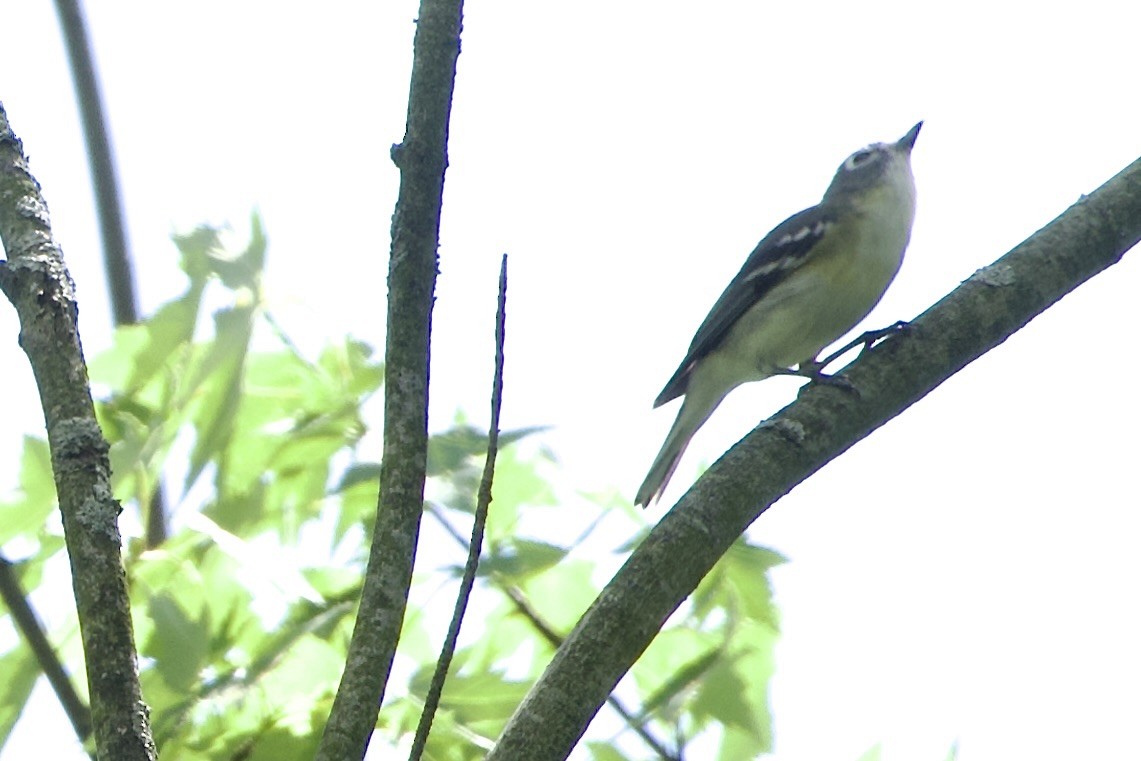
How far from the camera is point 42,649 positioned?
215 cm

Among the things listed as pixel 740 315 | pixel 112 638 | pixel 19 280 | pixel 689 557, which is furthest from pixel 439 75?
pixel 740 315

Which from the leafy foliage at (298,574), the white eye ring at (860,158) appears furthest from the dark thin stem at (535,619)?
the white eye ring at (860,158)

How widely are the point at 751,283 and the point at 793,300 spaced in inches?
11.1

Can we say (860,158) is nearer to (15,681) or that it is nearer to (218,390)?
(218,390)

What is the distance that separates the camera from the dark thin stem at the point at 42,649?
212 centimetres

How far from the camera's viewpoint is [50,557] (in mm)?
2211

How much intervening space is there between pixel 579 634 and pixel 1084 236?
1.37m

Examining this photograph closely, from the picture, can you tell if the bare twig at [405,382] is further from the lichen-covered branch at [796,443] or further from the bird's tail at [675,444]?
the bird's tail at [675,444]

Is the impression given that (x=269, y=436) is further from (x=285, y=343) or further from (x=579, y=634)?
(x=579, y=634)

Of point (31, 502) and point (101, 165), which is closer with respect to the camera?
point (31, 502)

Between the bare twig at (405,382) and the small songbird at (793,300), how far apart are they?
9.21 ft

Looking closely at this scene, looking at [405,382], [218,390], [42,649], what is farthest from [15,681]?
[405,382]

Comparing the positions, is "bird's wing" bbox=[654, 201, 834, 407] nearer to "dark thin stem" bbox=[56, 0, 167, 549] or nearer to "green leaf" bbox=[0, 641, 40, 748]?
"dark thin stem" bbox=[56, 0, 167, 549]

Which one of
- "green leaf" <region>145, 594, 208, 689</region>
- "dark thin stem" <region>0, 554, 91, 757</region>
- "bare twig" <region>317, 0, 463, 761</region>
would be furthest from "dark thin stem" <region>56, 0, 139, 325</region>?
"bare twig" <region>317, 0, 463, 761</region>
